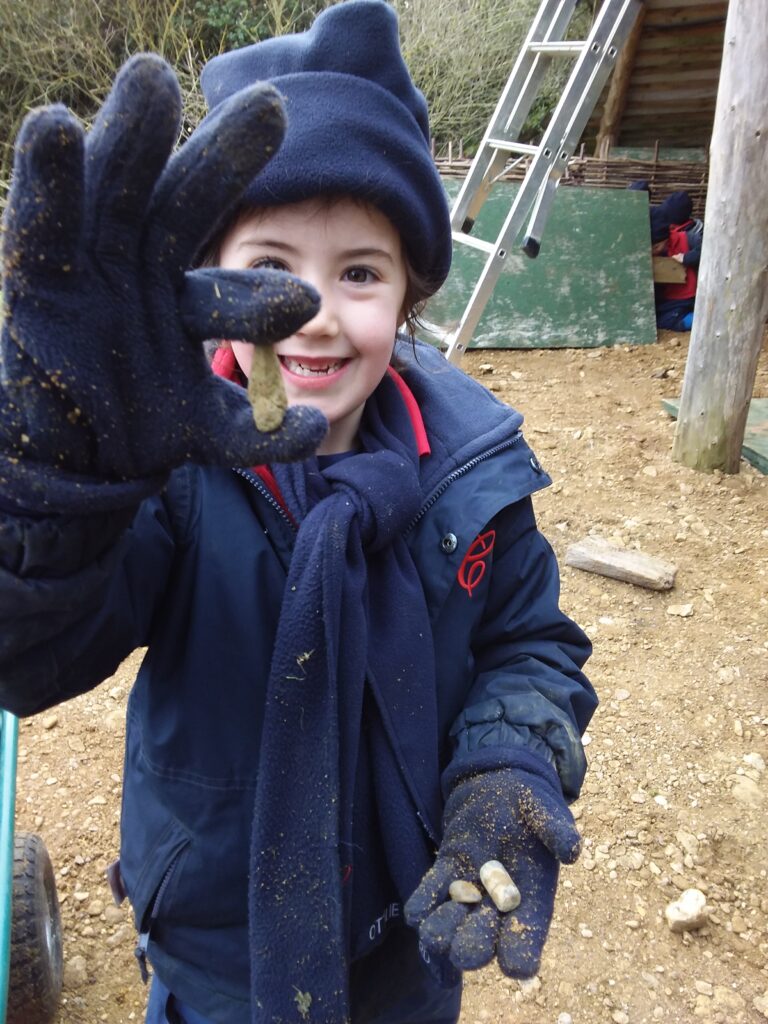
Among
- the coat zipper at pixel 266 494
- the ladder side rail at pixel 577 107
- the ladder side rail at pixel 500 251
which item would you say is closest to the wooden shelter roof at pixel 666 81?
the ladder side rail at pixel 577 107

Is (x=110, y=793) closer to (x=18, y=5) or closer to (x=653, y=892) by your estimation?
(x=653, y=892)

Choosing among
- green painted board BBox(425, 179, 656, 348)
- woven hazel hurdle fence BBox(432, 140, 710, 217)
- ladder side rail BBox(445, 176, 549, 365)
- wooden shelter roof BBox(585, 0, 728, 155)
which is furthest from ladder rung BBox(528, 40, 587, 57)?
wooden shelter roof BBox(585, 0, 728, 155)

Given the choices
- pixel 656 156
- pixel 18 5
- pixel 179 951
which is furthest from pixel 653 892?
pixel 18 5

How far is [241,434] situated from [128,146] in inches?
9.8

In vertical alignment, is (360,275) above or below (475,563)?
above

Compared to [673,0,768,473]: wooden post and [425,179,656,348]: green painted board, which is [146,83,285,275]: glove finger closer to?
[673,0,768,473]: wooden post

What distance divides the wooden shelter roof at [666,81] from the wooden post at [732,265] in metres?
4.23

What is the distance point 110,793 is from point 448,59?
821 cm

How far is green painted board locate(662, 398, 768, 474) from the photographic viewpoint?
3.95m

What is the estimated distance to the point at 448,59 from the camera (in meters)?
8.23

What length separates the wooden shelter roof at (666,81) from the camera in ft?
23.5

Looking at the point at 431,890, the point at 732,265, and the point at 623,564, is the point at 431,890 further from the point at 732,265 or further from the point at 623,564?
the point at 732,265

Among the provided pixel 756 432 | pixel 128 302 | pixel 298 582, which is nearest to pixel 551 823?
pixel 298 582

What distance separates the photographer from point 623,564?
3.17 meters
